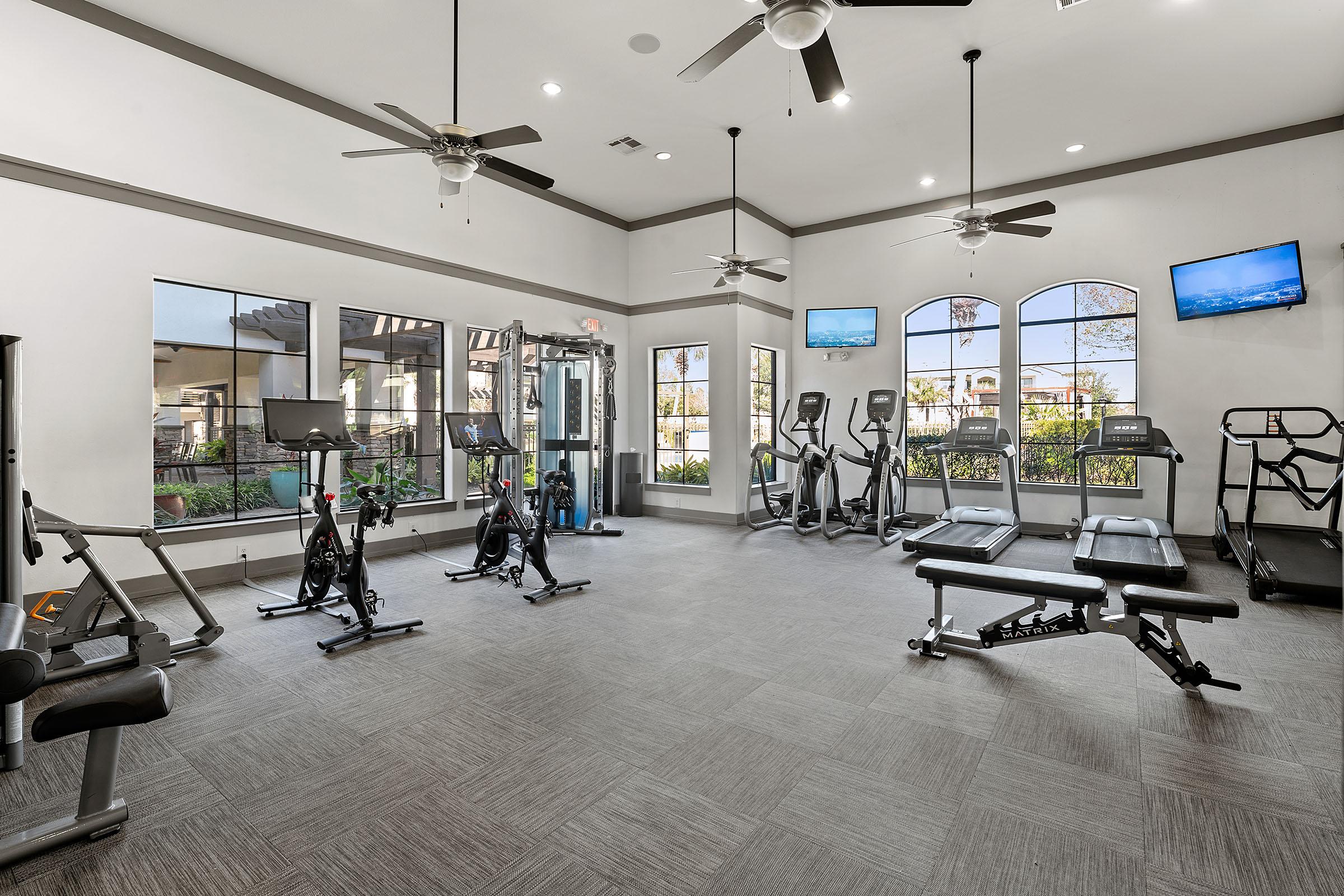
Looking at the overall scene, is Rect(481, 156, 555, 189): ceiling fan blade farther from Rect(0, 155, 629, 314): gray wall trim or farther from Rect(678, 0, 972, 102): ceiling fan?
Rect(0, 155, 629, 314): gray wall trim

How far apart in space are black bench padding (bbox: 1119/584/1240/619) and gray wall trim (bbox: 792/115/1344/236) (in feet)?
20.1

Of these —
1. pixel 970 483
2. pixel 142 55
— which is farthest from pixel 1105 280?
pixel 142 55

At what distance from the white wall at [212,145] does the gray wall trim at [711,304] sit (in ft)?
7.48

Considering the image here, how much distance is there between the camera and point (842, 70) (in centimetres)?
536

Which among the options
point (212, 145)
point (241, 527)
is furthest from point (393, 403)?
point (212, 145)

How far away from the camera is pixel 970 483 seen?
8.05 meters

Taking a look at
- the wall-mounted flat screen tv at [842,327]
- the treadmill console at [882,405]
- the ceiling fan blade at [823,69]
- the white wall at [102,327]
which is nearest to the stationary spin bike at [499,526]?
the white wall at [102,327]

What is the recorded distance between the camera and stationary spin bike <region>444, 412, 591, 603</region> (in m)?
4.98

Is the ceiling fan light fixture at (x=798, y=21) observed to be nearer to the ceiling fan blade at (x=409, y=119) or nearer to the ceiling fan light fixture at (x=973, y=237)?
the ceiling fan blade at (x=409, y=119)

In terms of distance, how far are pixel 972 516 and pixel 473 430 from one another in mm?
5562

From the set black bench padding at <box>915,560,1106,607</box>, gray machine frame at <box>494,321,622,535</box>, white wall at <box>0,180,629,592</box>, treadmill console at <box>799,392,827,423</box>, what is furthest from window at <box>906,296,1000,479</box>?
white wall at <box>0,180,629,592</box>

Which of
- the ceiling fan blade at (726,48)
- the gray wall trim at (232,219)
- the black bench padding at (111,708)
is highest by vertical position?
the ceiling fan blade at (726,48)

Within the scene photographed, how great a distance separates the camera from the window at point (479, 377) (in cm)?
714

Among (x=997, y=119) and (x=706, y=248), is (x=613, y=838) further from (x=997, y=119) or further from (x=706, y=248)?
(x=706, y=248)
